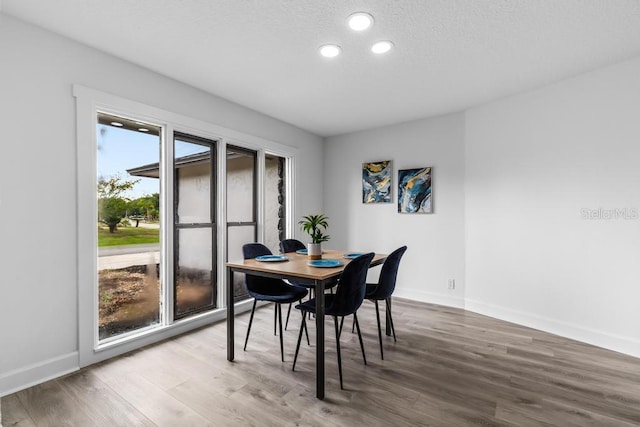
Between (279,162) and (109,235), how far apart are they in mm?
2545

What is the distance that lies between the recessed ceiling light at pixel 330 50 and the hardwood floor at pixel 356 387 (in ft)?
8.43

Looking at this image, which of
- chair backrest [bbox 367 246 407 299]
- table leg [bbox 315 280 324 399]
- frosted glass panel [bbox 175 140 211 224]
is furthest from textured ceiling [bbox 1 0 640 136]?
table leg [bbox 315 280 324 399]

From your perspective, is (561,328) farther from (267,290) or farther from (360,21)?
(360,21)

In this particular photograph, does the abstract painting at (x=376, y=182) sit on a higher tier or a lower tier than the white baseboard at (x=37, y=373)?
higher

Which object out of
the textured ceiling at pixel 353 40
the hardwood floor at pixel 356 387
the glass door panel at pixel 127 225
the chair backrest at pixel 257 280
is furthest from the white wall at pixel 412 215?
the glass door panel at pixel 127 225

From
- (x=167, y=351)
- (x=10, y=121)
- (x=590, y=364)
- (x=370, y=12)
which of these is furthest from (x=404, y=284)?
(x=10, y=121)

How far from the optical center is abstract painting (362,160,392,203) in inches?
187

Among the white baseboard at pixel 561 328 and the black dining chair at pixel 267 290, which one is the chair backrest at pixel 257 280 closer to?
the black dining chair at pixel 267 290

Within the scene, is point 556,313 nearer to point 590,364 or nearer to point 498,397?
point 590,364

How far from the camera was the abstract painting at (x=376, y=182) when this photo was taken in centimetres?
476

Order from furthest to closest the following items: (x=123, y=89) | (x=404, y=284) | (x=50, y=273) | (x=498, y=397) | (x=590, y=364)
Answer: (x=404, y=284) → (x=123, y=89) → (x=590, y=364) → (x=50, y=273) → (x=498, y=397)

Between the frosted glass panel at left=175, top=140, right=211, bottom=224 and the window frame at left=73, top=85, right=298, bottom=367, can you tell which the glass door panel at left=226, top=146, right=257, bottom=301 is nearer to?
the window frame at left=73, top=85, right=298, bottom=367

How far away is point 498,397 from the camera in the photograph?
6.97 ft

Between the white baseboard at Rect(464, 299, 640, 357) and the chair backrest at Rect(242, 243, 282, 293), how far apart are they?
2.54 meters
